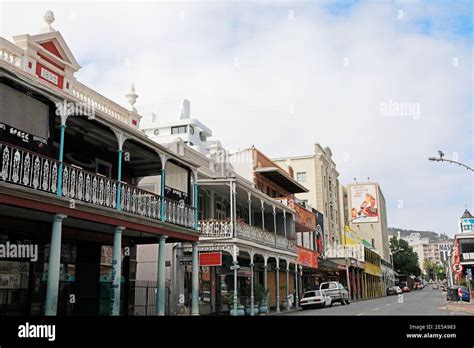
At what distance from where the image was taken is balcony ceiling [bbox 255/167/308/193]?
1287 inches

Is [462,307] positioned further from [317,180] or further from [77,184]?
[317,180]

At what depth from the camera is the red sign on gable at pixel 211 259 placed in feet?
67.2

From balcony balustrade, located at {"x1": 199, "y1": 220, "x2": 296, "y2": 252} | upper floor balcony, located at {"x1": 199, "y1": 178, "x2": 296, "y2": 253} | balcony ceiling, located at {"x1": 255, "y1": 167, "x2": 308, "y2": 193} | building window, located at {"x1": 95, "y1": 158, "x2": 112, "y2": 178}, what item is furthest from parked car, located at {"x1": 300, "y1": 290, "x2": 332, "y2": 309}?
building window, located at {"x1": 95, "y1": 158, "x2": 112, "y2": 178}

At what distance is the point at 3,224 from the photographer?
515 inches

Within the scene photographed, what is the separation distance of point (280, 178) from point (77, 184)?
2411 cm

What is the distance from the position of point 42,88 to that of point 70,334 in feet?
31.6

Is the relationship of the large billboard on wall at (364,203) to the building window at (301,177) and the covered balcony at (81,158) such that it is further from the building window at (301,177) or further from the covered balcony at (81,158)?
the covered balcony at (81,158)

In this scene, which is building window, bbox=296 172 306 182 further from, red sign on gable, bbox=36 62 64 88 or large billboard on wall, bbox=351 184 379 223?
red sign on gable, bbox=36 62 64 88

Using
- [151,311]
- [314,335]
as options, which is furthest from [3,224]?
[314,335]

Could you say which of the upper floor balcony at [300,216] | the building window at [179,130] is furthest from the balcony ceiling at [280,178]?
the building window at [179,130]

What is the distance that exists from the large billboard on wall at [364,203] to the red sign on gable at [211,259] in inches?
1910

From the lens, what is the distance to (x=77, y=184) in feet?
40.9

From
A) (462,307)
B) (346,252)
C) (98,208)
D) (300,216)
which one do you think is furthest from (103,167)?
(346,252)

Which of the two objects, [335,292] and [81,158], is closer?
[81,158]
